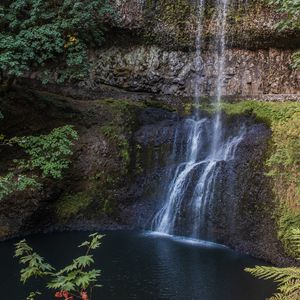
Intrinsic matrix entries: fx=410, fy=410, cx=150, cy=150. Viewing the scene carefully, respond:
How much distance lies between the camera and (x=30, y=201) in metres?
10.9

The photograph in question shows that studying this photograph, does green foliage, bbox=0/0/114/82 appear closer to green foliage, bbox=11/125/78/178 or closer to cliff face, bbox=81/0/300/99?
green foliage, bbox=11/125/78/178

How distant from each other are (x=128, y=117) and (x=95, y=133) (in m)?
1.28

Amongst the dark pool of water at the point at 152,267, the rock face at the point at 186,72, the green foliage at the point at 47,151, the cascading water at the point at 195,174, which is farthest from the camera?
the rock face at the point at 186,72

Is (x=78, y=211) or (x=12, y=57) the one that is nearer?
(x=12, y=57)

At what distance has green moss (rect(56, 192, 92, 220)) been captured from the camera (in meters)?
11.3

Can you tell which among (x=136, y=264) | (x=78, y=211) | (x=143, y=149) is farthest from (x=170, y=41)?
(x=136, y=264)

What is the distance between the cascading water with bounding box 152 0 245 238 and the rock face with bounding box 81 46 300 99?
1.73 meters

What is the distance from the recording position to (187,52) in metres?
15.4

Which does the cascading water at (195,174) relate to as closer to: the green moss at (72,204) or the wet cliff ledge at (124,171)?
the wet cliff ledge at (124,171)

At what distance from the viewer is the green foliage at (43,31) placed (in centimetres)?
990

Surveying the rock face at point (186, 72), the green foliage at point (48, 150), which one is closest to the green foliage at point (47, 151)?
the green foliage at point (48, 150)

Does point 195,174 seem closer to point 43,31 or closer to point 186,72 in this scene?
point 186,72

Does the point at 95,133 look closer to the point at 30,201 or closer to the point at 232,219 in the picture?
the point at 30,201

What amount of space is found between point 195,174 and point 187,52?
232 inches
